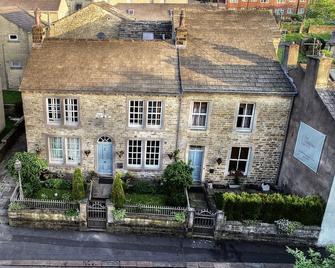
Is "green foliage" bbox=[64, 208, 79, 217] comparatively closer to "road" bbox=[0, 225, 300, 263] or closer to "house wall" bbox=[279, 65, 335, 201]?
"road" bbox=[0, 225, 300, 263]

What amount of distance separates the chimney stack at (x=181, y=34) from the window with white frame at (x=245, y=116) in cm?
573

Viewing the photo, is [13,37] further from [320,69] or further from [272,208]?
[272,208]

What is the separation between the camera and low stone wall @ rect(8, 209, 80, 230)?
20.5 meters

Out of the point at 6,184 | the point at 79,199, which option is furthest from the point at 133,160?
the point at 6,184

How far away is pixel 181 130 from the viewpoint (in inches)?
936

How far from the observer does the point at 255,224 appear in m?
20.6

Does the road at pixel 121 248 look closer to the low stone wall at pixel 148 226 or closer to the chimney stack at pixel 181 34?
the low stone wall at pixel 148 226

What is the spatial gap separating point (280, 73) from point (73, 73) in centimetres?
1306

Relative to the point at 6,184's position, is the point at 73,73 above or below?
above

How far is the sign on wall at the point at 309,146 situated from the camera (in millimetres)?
20828

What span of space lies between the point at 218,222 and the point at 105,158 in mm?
8802

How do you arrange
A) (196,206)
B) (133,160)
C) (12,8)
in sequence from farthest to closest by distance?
(12,8) → (133,160) → (196,206)

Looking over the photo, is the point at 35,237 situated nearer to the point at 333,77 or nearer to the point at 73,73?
the point at 73,73

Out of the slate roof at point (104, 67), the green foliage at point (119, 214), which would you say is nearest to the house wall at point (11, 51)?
the slate roof at point (104, 67)
